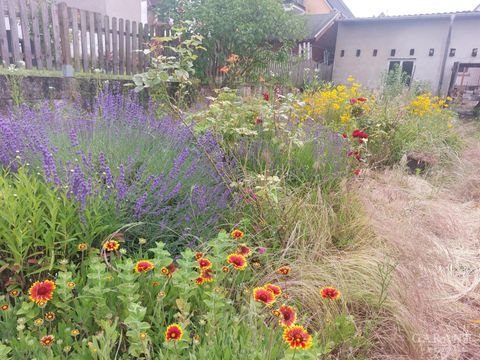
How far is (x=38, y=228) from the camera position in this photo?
61.1 inches

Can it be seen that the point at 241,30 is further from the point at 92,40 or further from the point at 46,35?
the point at 46,35

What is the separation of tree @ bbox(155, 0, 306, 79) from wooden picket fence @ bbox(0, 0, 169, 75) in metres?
1.77

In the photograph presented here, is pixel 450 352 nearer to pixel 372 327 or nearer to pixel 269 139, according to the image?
pixel 372 327

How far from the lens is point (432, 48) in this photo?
1602 cm

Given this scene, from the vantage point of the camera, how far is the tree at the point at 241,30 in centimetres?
824

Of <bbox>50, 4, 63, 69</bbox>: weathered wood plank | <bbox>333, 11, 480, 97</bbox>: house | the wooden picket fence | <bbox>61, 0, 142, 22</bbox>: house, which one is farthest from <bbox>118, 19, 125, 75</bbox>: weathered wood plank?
<bbox>333, 11, 480, 97</bbox>: house

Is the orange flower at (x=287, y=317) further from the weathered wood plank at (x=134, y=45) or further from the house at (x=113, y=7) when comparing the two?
the house at (x=113, y=7)

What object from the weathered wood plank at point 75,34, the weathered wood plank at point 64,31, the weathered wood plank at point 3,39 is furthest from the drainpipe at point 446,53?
the weathered wood plank at point 3,39

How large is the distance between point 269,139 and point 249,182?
1.05 m

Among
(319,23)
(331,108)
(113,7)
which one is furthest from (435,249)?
(319,23)

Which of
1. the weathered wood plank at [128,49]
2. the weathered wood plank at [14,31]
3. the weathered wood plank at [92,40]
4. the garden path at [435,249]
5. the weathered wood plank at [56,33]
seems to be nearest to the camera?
the garden path at [435,249]

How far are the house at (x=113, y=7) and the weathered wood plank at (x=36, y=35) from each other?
32.6 feet

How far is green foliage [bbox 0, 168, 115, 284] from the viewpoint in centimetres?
148

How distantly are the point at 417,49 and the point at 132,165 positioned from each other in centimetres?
1742
